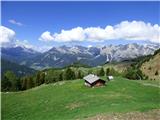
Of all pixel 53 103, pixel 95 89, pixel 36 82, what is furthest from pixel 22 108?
pixel 36 82

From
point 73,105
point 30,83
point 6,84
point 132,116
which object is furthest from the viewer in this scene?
point 30,83

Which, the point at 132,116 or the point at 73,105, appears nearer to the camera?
the point at 132,116

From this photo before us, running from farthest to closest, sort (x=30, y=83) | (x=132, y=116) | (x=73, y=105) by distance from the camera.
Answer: (x=30, y=83) < (x=73, y=105) < (x=132, y=116)

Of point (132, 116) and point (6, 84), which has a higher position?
point (6, 84)

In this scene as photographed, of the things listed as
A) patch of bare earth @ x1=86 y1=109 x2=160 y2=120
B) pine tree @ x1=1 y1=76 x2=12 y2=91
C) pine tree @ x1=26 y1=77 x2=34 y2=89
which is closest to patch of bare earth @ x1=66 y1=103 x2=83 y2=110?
patch of bare earth @ x1=86 y1=109 x2=160 y2=120

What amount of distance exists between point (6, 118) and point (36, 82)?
350 ft

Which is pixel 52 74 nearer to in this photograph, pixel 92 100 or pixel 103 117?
pixel 92 100

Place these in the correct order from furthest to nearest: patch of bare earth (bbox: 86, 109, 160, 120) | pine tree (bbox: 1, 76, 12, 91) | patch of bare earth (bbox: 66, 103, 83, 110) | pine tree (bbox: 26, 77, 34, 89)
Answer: pine tree (bbox: 26, 77, 34, 89) < pine tree (bbox: 1, 76, 12, 91) < patch of bare earth (bbox: 66, 103, 83, 110) < patch of bare earth (bbox: 86, 109, 160, 120)

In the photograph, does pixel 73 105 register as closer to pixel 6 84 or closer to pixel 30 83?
pixel 30 83

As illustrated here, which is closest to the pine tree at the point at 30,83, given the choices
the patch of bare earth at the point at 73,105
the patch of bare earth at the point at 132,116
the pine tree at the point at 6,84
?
the pine tree at the point at 6,84

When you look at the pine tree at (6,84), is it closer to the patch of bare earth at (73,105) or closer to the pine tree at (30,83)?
the pine tree at (30,83)

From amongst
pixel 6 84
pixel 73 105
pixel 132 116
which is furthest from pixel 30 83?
pixel 132 116

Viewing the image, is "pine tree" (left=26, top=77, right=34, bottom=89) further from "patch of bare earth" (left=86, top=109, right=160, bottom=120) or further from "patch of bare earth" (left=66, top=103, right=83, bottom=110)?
"patch of bare earth" (left=86, top=109, right=160, bottom=120)

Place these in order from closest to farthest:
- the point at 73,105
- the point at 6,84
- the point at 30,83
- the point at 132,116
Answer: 1. the point at 132,116
2. the point at 73,105
3. the point at 6,84
4. the point at 30,83
